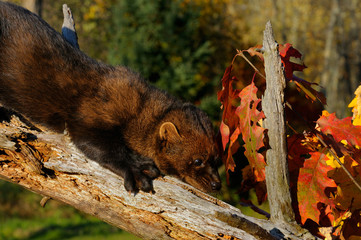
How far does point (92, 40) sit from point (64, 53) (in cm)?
1038

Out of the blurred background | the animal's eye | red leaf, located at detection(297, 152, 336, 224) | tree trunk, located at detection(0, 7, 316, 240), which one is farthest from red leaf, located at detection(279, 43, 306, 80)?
the blurred background

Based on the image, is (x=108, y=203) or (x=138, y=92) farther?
(x=138, y=92)

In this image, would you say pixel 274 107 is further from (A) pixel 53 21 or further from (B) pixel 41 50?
(A) pixel 53 21

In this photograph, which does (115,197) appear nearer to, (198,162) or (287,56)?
(198,162)

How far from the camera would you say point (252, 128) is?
2580 millimetres

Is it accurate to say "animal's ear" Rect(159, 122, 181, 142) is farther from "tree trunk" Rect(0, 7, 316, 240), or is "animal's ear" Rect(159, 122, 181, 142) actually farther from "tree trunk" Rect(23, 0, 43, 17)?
"tree trunk" Rect(23, 0, 43, 17)

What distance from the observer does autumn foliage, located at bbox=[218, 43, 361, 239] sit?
256cm

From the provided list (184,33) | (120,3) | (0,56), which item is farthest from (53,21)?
(0,56)

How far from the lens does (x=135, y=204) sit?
9.80ft

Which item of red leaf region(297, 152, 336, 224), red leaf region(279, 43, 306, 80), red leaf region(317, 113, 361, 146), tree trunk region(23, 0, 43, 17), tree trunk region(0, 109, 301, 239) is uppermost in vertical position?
tree trunk region(23, 0, 43, 17)

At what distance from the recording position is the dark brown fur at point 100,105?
3.86 meters

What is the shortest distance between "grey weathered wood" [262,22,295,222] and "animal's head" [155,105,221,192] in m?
1.16

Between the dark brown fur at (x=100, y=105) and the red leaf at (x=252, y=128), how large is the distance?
1.20m

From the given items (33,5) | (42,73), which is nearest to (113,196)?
(42,73)
